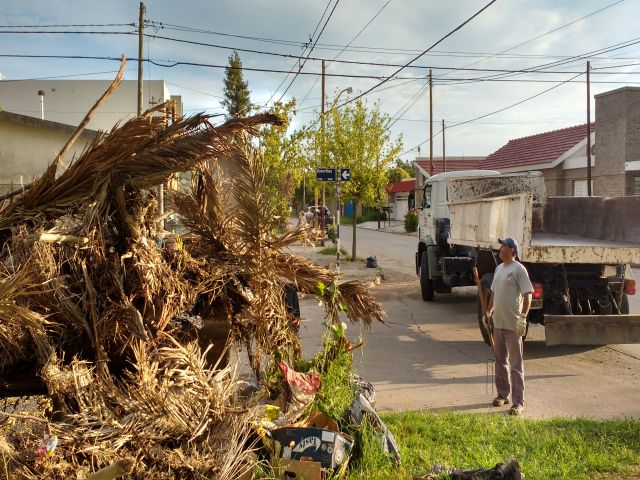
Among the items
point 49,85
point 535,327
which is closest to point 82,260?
point 535,327

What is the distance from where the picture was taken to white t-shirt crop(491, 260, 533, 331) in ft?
19.8

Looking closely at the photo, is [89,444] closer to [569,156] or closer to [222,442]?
[222,442]

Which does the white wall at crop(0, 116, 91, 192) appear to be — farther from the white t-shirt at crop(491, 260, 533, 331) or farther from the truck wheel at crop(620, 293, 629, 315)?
the truck wheel at crop(620, 293, 629, 315)

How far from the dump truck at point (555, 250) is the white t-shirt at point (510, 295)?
861mm

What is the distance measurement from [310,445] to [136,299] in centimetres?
145

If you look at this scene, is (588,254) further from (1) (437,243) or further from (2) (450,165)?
(2) (450,165)

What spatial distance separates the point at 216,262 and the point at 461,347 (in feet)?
18.0

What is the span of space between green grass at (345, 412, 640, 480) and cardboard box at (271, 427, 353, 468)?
209 millimetres

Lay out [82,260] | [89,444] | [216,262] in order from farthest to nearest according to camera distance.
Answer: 1. [216,262]
2. [82,260]
3. [89,444]

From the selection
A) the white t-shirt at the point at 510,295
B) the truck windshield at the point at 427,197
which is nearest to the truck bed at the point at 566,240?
the white t-shirt at the point at 510,295

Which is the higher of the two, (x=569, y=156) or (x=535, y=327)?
(x=569, y=156)

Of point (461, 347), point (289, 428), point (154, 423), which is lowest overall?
point (461, 347)

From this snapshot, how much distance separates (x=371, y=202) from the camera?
2048 cm

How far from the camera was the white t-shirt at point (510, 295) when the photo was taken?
6047 mm
